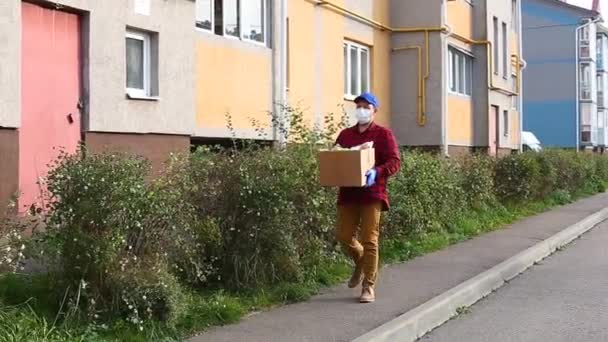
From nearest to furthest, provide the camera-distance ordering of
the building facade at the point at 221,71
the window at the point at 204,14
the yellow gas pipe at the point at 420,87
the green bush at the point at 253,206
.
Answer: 1. the green bush at the point at 253,206
2. the building facade at the point at 221,71
3. the window at the point at 204,14
4. the yellow gas pipe at the point at 420,87

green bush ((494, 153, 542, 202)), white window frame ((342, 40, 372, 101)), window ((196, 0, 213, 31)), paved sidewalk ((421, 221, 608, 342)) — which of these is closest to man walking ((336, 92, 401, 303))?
paved sidewalk ((421, 221, 608, 342))

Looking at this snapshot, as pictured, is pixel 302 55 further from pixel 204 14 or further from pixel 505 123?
pixel 505 123

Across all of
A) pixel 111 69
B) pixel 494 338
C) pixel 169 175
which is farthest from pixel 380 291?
pixel 111 69

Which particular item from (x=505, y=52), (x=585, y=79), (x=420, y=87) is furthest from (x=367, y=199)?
(x=585, y=79)

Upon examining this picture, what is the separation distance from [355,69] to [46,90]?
10883 millimetres

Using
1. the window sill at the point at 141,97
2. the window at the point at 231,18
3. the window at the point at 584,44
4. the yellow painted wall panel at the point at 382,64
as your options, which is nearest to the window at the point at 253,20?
the window at the point at 231,18

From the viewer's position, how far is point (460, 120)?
76.5 feet

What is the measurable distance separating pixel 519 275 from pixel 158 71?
5552 mm

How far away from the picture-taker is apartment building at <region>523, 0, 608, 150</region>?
55.0m

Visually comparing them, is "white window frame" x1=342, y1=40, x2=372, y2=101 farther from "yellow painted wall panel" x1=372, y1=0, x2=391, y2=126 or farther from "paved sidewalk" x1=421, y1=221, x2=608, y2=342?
"paved sidewalk" x1=421, y1=221, x2=608, y2=342

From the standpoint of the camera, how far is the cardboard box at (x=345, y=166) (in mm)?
6871

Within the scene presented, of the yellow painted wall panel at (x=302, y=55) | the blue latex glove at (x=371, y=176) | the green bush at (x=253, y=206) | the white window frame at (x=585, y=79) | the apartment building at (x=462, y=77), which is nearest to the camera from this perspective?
the blue latex glove at (x=371, y=176)

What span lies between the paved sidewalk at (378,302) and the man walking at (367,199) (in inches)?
14.1

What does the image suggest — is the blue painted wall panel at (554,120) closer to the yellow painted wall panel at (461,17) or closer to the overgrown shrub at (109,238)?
the yellow painted wall panel at (461,17)
